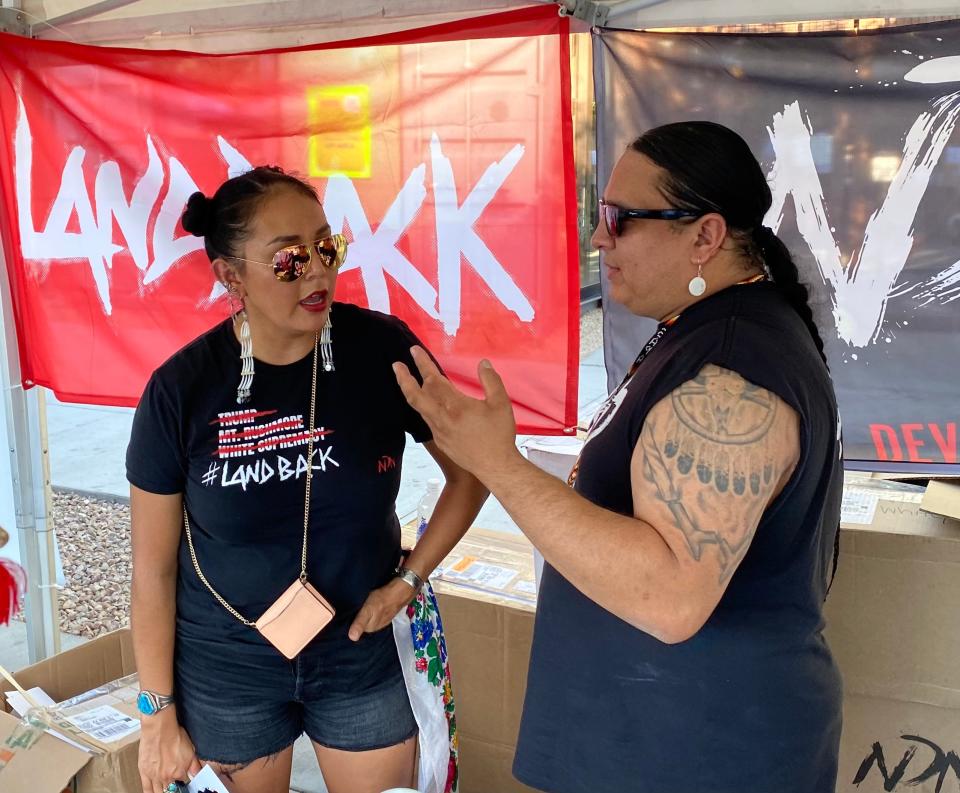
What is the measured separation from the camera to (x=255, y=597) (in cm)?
152

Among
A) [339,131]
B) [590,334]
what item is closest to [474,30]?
[339,131]

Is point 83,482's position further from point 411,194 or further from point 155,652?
point 155,652

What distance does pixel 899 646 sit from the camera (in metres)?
1.98

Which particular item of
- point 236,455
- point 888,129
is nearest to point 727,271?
point 236,455

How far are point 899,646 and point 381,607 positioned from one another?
1.23 metres

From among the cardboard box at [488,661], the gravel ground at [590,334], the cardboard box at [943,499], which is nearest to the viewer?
the cardboard box at [943,499]

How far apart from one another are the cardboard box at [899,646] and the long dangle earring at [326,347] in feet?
4.05

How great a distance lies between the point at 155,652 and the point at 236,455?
40cm

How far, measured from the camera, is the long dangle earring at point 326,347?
1.55 metres

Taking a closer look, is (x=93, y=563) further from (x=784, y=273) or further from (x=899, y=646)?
(x=784, y=273)

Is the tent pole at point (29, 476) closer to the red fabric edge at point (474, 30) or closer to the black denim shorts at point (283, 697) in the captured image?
the red fabric edge at point (474, 30)

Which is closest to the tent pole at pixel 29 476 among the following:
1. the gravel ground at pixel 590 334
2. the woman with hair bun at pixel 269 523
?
Answer: the woman with hair bun at pixel 269 523

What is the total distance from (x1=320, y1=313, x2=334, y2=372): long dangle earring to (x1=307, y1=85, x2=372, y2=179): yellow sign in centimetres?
97

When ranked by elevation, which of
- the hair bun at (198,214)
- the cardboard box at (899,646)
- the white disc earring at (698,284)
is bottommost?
the cardboard box at (899,646)
